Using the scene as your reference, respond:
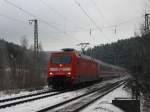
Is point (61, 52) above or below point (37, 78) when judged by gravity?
above

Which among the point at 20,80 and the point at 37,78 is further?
the point at 37,78

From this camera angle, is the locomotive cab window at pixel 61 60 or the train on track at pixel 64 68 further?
the locomotive cab window at pixel 61 60

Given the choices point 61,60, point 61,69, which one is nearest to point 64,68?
point 61,69

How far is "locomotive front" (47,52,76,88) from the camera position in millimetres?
32500

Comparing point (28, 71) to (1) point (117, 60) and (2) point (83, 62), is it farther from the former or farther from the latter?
(1) point (117, 60)

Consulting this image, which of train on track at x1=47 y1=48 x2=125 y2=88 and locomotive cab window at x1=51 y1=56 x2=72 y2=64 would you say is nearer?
train on track at x1=47 y1=48 x2=125 y2=88

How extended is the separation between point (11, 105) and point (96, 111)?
14.6 ft

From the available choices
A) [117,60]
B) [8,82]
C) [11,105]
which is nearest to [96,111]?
[11,105]

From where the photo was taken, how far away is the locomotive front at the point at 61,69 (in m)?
32.5

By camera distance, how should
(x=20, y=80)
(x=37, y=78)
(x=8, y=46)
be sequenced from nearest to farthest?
1. (x=20, y=80)
2. (x=37, y=78)
3. (x=8, y=46)

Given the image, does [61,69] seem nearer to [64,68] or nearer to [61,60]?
[64,68]

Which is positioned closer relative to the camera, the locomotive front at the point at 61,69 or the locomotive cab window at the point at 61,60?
the locomotive front at the point at 61,69

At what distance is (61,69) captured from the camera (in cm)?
3300

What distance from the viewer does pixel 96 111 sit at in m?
15.8
